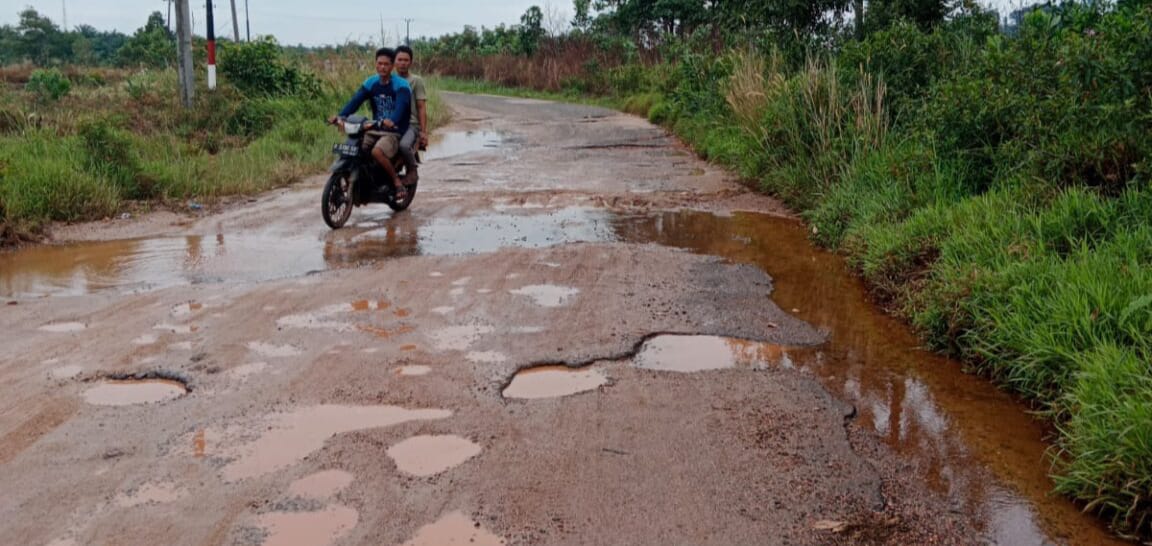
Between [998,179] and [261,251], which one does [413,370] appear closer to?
[261,251]

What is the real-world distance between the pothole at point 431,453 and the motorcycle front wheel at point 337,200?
13.9ft

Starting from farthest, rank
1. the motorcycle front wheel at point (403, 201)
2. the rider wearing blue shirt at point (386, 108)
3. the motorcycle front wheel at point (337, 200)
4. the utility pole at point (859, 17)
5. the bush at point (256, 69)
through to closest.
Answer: the bush at point (256, 69), the utility pole at point (859, 17), the motorcycle front wheel at point (403, 201), the rider wearing blue shirt at point (386, 108), the motorcycle front wheel at point (337, 200)

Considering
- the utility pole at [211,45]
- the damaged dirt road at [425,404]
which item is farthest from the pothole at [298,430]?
the utility pole at [211,45]

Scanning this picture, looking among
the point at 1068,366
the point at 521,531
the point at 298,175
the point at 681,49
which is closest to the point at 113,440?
the point at 521,531

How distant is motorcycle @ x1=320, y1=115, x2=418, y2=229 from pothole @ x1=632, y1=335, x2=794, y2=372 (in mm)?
3722

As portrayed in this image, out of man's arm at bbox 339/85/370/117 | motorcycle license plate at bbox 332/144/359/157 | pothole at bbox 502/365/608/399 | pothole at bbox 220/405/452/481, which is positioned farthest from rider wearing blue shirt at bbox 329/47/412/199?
pothole at bbox 220/405/452/481

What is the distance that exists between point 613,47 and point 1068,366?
24749 mm

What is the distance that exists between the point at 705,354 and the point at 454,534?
6.50 feet

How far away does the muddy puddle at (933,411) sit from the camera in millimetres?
2838

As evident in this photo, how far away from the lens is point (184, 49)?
464 inches

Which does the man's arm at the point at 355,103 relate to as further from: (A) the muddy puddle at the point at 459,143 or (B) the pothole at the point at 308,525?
(B) the pothole at the point at 308,525

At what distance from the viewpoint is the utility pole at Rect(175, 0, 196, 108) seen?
11406 millimetres

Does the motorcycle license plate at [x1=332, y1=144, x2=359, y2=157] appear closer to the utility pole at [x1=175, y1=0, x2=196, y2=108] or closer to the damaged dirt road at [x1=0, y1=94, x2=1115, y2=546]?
the damaged dirt road at [x1=0, y1=94, x2=1115, y2=546]

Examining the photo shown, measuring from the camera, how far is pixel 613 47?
27188mm
